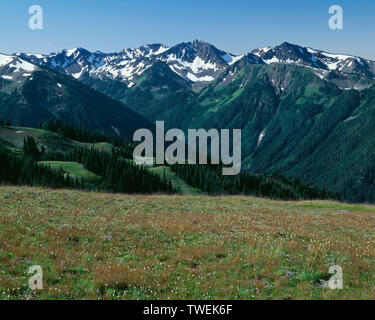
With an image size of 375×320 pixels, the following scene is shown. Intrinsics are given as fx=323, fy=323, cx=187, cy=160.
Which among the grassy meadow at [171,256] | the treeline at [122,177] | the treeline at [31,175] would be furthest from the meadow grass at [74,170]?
the grassy meadow at [171,256]

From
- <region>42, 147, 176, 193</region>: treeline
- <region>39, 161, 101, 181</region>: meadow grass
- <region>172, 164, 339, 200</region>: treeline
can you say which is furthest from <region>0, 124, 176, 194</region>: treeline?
<region>172, 164, 339, 200</region>: treeline

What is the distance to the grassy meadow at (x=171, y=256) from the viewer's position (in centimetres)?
1325

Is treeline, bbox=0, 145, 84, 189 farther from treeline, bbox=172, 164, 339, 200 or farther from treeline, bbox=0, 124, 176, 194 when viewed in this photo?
treeline, bbox=172, 164, 339, 200

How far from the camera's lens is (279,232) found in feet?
80.5

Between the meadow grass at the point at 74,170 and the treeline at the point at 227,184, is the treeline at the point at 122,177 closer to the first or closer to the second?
the meadow grass at the point at 74,170

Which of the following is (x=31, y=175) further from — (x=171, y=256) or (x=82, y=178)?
(x=171, y=256)

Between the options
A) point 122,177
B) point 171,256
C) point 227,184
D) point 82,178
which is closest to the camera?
point 171,256

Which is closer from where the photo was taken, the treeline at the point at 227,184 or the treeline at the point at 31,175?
the treeline at the point at 31,175

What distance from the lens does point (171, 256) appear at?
17.5 metres

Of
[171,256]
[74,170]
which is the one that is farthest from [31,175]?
[171,256]

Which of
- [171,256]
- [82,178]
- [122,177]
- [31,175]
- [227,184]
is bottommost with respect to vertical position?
[227,184]

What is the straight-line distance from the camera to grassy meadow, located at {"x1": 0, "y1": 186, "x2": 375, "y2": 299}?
43.5 ft

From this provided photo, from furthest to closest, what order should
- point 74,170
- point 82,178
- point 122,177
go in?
1. point 122,177
2. point 74,170
3. point 82,178

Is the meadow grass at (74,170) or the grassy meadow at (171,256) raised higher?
the grassy meadow at (171,256)
